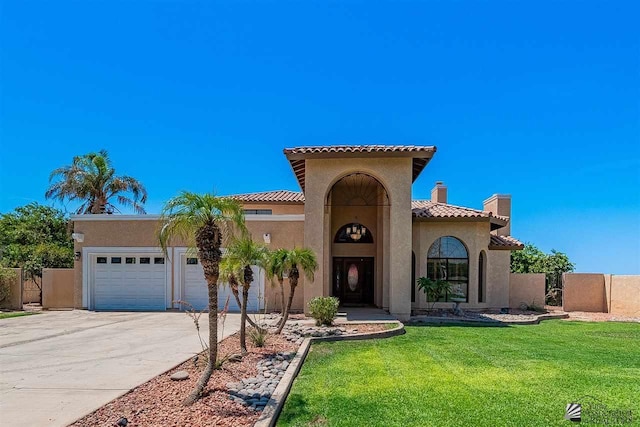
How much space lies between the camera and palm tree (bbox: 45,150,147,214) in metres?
23.5

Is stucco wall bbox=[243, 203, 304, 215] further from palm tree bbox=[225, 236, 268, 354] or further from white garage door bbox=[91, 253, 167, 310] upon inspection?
palm tree bbox=[225, 236, 268, 354]

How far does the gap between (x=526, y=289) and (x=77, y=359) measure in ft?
61.8

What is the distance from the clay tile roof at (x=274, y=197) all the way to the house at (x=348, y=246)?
5166mm

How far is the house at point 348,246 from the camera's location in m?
14.7

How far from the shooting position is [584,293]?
19422mm

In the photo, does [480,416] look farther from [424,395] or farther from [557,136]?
[557,136]

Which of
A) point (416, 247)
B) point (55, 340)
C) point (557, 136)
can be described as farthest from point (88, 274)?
point (557, 136)

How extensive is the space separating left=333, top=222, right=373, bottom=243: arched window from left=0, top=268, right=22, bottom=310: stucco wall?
48.9 feet

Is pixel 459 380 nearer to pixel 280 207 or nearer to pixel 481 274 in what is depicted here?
pixel 481 274

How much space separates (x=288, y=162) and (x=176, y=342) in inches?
309

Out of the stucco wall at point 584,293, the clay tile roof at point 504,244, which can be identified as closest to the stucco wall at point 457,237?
the clay tile roof at point 504,244

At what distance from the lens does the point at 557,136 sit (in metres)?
21.6

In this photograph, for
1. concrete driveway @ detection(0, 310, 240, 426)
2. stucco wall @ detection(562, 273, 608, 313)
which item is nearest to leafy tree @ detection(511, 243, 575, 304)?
stucco wall @ detection(562, 273, 608, 313)

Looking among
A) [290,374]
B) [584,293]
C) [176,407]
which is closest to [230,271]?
[290,374]
